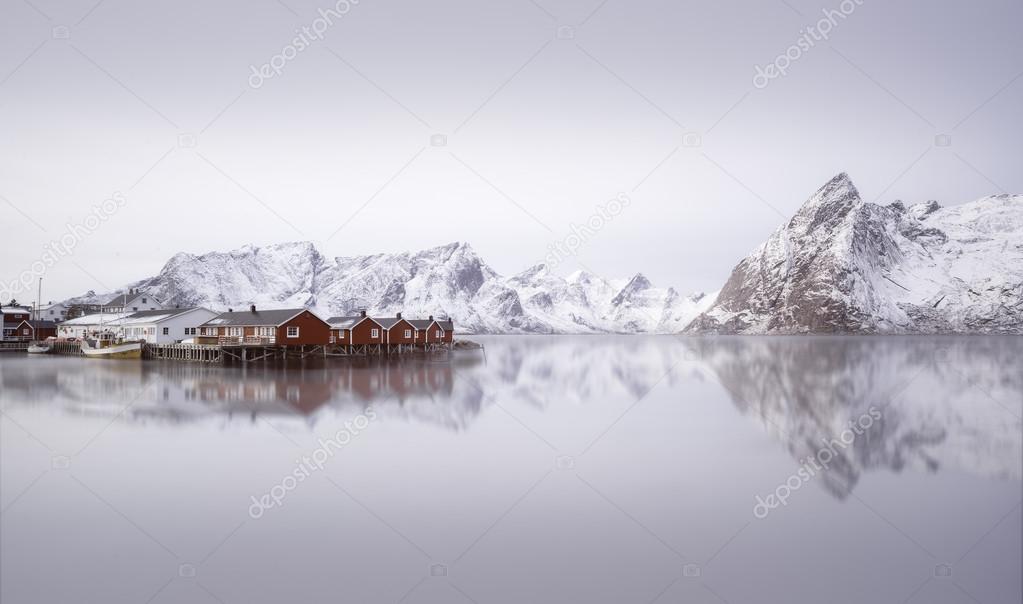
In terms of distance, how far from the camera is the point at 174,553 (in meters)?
12.0

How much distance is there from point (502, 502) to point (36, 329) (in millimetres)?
109064

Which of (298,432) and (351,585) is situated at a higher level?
(298,432)

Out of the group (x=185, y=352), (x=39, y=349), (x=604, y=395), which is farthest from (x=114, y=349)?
(x=604, y=395)

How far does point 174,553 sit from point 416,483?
21.1 ft

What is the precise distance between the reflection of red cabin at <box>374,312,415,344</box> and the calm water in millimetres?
45834

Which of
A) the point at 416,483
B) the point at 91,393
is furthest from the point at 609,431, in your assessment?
the point at 91,393

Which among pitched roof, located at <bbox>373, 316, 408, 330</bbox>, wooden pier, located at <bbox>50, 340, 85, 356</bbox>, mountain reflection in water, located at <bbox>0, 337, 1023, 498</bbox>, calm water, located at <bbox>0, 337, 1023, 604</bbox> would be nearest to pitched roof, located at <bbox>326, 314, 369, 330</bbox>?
pitched roof, located at <bbox>373, 316, 408, 330</bbox>

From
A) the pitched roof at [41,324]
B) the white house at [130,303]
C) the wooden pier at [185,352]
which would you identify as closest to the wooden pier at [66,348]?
the wooden pier at [185,352]

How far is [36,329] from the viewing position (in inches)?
3824

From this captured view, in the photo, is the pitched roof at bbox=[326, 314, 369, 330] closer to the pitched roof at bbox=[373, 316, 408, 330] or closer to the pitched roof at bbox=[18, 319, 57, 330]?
the pitched roof at bbox=[373, 316, 408, 330]

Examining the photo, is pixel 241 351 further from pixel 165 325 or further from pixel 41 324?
pixel 41 324

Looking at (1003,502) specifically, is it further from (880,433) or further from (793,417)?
(793,417)

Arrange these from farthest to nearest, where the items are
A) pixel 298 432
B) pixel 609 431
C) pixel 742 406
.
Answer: pixel 742 406 → pixel 609 431 → pixel 298 432

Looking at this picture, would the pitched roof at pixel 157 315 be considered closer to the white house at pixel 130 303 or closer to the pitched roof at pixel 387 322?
the white house at pixel 130 303
